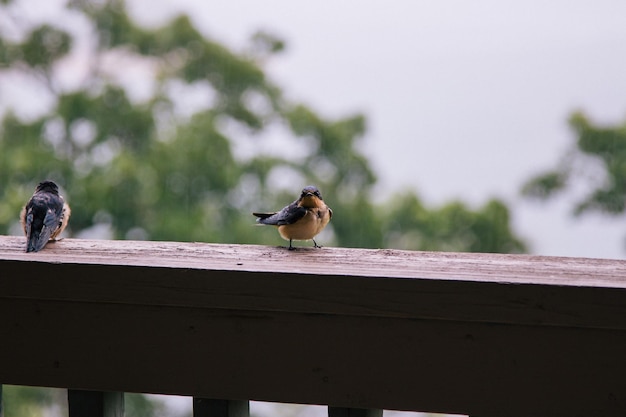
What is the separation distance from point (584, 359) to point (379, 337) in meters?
0.22

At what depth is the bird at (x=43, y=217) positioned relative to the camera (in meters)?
1.22

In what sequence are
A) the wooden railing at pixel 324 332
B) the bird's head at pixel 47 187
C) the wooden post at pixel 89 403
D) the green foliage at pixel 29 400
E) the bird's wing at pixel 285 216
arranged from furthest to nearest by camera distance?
1. the green foliage at pixel 29 400
2. the bird's head at pixel 47 187
3. the bird's wing at pixel 285 216
4. the wooden post at pixel 89 403
5. the wooden railing at pixel 324 332

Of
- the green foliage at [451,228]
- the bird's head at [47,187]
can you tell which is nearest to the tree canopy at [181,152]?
the green foliage at [451,228]

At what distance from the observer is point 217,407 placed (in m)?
0.96

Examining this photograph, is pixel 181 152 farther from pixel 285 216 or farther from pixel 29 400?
pixel 285 216

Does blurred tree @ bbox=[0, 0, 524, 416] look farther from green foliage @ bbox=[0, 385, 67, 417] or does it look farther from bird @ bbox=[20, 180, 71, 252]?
bird @ bbox=[20, 180, 71, 252]

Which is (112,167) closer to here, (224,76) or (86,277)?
(224,76)

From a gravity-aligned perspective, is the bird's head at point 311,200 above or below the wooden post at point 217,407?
above

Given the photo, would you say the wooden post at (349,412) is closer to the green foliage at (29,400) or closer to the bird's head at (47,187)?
the bird's head at (47,187)

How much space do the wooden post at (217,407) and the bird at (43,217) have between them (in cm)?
33

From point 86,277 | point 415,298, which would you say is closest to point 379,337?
point 415,298

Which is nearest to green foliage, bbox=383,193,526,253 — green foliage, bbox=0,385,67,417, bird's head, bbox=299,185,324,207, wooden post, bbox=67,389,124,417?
Answer: green foliage, bbox=0,385,67,417

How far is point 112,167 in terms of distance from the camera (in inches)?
312

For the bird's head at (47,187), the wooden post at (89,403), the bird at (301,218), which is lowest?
the wooden post at (89,403)
